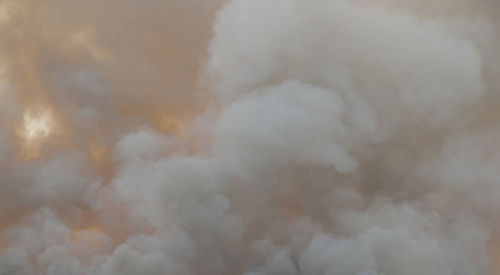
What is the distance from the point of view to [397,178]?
43.8 meters

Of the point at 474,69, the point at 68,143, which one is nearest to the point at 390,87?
the point at 474,69

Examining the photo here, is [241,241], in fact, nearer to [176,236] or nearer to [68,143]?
[176,236]

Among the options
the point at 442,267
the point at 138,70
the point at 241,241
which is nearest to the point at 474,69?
the point at 442,267

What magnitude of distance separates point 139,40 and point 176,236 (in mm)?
14104

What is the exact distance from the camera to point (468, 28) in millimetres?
45875

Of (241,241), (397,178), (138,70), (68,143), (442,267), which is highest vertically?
(138,70)

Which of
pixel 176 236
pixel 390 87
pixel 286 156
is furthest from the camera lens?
pixel 390 87

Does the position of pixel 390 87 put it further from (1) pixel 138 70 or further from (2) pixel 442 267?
(1) pixel 138 70

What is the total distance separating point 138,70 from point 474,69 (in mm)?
22147

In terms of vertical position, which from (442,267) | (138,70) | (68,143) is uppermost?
(138,70)

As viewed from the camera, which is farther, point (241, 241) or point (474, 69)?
point (474, 69)

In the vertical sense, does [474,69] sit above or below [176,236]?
above

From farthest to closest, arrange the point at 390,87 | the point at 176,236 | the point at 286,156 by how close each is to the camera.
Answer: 1. the point at 390,87
2. the point at 286,156
3. the point at 176,236

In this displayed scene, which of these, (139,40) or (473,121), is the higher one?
(139,40)
